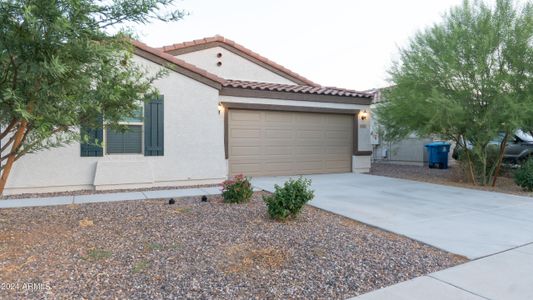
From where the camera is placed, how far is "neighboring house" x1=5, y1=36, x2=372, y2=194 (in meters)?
8.16

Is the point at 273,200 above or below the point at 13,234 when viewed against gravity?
above

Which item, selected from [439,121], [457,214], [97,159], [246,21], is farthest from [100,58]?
[246,21]

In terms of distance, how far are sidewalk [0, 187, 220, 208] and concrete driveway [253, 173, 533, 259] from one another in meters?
1.75

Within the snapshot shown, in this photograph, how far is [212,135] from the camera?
941 cm

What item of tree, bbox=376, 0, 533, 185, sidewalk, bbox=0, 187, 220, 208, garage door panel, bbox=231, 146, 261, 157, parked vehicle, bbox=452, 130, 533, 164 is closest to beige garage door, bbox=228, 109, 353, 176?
garage door panel, bbox=231, 146, 261, 157

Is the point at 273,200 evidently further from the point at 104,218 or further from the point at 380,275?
the point at 104,218

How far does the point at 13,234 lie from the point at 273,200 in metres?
3.58

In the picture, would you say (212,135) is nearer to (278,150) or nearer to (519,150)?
(278,150)

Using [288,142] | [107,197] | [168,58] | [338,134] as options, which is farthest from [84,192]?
[338,134]

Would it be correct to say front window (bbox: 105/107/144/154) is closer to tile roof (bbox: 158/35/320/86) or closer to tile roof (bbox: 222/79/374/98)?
tile roof (bbox: 222/79/374/98)

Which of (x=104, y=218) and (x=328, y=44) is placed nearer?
(x=104, y=218)

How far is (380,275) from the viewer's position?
3.54 metres

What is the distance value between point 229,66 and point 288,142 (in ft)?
15.2

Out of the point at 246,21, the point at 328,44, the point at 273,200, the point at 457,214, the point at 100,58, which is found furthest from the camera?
the point at 328,44
